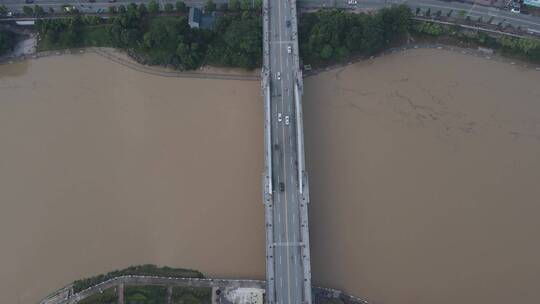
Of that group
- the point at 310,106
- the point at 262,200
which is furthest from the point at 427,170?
the point at 262,200

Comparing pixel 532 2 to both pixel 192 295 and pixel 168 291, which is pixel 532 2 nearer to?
pixel 192 295

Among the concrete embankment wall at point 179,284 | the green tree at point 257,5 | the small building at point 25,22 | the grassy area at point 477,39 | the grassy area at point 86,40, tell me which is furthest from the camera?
the small building at point 25,22

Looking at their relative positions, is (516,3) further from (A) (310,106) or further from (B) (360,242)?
(B) (360,242)

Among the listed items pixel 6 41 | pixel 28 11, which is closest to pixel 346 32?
pixel 28 11

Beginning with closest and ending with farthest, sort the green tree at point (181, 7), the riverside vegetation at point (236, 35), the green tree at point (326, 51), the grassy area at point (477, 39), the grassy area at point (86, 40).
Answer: the green tree at point (326, 51) → the riverside vegetation at point (236, 35) → the grassy area at point (477, 39) → the grassy area at point (86, 40) → the green tree at point (181, 7)

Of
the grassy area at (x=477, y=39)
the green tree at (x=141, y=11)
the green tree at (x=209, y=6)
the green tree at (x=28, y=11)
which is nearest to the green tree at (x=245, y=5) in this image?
the green tree at (x=209, y=6)

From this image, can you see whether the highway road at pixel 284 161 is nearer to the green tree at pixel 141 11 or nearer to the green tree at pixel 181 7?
the green tree at pixel 181 7
